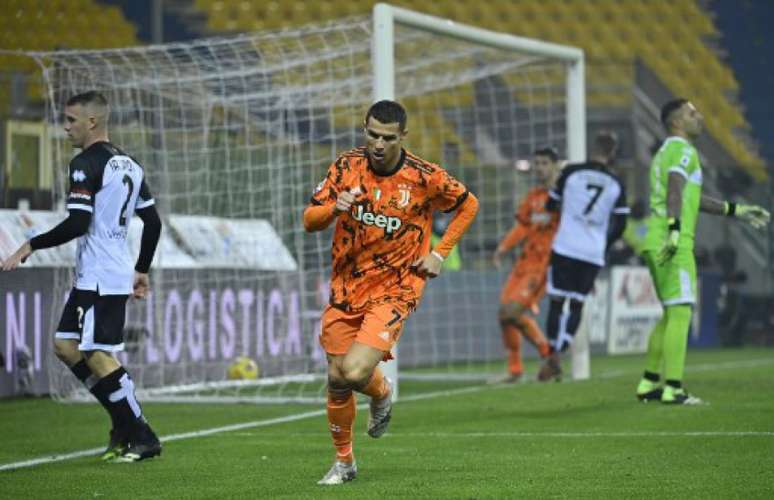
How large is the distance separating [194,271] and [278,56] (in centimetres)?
221

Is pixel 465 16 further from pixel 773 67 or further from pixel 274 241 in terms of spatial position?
pixel 274 241

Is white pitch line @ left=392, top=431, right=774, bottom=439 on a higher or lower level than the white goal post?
lower

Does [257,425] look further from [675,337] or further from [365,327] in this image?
[365,327]

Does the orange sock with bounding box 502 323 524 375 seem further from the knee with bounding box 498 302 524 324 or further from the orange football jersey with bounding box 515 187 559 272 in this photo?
the orange football jersey with bounding box 515 187 559 272

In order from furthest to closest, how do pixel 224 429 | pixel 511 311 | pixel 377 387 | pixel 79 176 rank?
pixel 511 311 < pixel 224 429 < pixel 79 176 < pixel 377 387

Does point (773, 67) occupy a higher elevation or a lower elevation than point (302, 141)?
higher

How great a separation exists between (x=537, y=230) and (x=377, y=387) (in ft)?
23.9

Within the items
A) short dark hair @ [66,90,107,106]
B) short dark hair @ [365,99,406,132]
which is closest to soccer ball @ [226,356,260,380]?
short dark hair @ [66,90,107,106]

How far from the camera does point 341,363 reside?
22.1ft

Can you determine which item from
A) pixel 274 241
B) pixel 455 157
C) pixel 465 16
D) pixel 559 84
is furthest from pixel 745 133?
pixel 274 241

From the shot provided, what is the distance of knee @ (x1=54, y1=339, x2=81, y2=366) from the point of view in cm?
786

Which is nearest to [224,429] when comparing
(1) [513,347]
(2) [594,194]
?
(2) [594,194]

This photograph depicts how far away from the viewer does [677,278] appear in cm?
1054

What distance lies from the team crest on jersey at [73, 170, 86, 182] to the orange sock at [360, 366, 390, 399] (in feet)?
6.29
